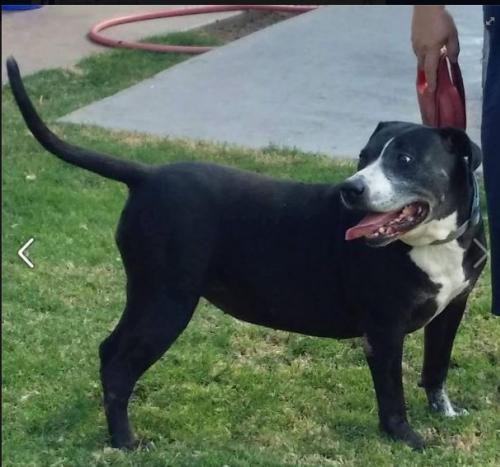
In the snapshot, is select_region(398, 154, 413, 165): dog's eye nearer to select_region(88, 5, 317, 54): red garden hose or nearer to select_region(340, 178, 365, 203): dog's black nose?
select_region(340, 178, 365, 203): dog's black nose

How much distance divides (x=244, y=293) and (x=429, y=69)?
0.97 meters

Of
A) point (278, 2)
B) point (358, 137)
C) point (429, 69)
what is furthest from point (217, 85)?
point (429, 69)

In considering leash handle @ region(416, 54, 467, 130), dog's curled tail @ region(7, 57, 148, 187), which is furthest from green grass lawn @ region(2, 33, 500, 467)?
leash handle @ region(416, 54, 467, 130)

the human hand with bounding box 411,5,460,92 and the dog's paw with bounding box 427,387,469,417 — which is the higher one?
the human hand with bounding box 411,5,460,92

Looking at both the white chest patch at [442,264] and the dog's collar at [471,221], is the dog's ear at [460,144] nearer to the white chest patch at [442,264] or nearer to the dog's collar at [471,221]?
the dog's collar at [471,221]

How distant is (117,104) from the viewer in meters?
7.78

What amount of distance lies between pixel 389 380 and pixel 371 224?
609mm

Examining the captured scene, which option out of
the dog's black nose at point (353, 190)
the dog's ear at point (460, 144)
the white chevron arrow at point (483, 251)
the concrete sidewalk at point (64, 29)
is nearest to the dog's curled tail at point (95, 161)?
the dog's black nose at point (353, 190)

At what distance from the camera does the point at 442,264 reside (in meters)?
3.35

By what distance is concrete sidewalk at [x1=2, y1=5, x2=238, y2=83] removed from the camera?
9312 millimetres

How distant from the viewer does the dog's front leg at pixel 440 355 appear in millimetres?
3697

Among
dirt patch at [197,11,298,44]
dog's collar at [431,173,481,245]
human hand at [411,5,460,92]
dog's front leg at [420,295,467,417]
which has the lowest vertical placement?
dirt patch at [197,11,298,44]

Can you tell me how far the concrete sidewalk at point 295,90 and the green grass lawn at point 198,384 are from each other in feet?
5.87

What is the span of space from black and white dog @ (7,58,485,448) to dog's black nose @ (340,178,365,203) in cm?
17
